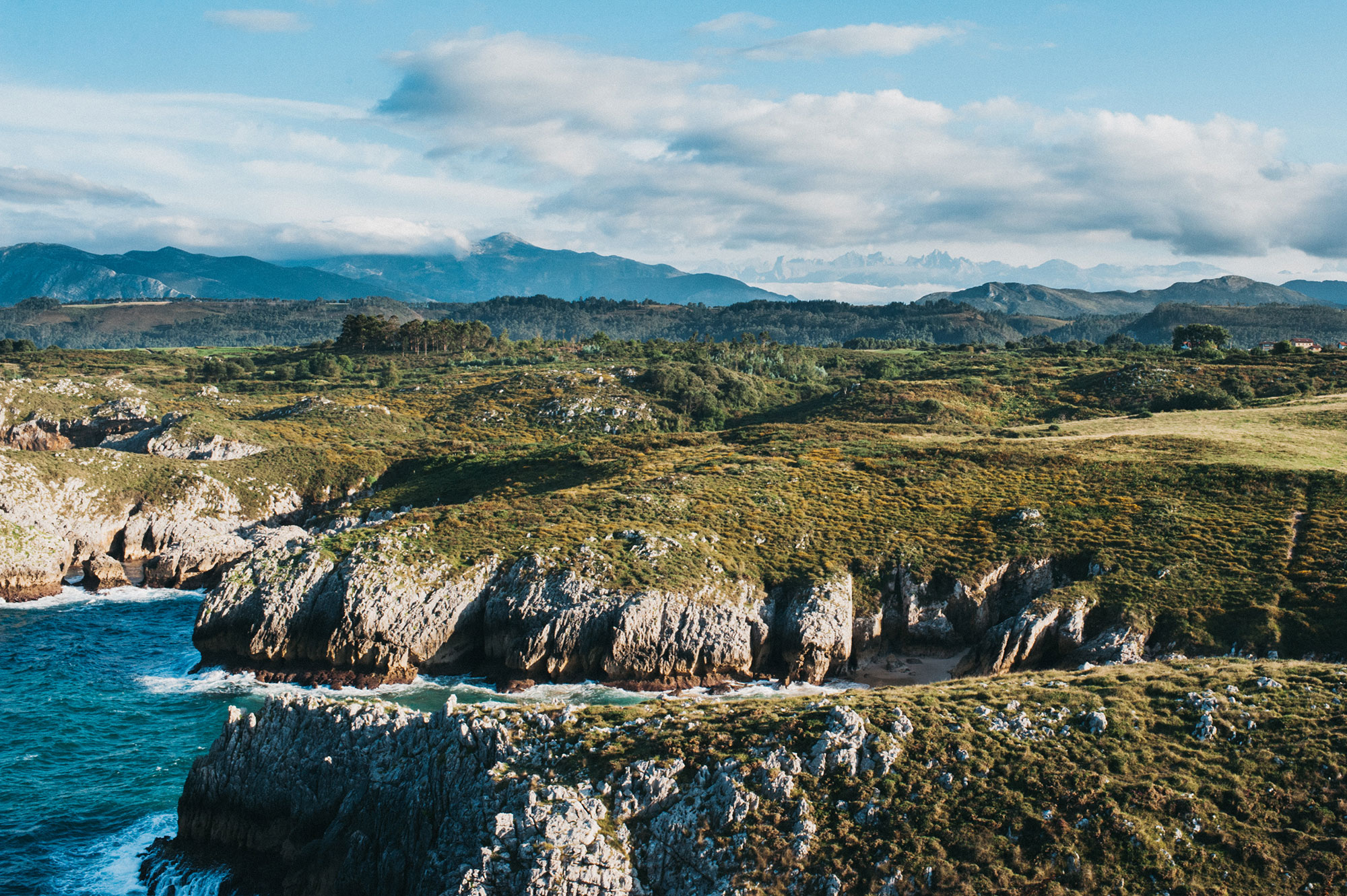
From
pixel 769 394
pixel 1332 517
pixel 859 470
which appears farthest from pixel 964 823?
pixel 769 394

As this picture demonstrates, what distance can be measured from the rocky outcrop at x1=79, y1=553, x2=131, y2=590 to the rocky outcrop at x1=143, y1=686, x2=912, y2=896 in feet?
135

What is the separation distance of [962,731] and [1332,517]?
4073 cm

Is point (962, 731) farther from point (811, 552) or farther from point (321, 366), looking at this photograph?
point (321, 366)

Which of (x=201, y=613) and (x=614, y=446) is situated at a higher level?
(x=614, y=446)

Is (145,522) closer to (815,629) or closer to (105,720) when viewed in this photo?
(105,720)

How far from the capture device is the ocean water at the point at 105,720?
98.5 ft

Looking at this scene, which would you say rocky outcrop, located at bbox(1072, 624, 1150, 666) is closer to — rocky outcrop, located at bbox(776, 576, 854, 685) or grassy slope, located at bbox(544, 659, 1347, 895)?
rocky outcrop, located at bbox(776, 576, 854, 685)

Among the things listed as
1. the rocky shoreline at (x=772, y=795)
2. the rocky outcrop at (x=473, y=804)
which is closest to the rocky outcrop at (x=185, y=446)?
the rocky outcrop at (x=473, y=804)

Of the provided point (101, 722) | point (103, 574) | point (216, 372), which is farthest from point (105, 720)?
point (216, 372)

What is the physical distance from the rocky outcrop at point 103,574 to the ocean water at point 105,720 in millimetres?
1611

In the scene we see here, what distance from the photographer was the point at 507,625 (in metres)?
46.7

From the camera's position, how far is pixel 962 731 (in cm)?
2527

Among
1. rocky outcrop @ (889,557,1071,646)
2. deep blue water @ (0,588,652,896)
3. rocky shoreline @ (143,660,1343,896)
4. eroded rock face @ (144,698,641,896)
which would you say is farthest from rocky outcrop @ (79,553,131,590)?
rocky outcrop @ (889,557,1071,646)

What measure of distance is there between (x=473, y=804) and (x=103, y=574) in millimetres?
54440
